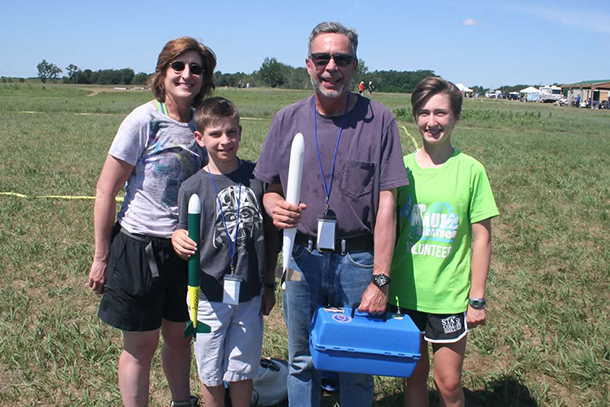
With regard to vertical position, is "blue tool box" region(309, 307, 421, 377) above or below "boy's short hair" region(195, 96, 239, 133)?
below

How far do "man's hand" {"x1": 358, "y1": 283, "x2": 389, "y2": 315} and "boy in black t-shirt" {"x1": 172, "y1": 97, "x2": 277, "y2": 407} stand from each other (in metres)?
0.56

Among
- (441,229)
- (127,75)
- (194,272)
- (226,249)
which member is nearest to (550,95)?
(127,75)

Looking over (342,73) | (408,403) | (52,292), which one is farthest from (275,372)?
(52,292)

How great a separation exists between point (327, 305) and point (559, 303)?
2999 mm

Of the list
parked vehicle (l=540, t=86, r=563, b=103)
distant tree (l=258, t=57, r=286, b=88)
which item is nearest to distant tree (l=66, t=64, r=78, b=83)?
distant tree (l=258, t=57, r=286, b=88)

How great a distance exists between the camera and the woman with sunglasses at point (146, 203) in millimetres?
2490

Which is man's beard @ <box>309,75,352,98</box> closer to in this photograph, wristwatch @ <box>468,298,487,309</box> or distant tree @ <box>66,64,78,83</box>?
wristwatch @ <box>468,298,487,309</box>

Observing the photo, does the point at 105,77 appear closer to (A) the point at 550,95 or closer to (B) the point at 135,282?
(A) the point at 550,95

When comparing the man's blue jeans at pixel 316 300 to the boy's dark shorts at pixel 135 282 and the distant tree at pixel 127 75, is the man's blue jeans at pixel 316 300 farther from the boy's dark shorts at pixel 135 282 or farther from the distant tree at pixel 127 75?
the distant tree at pixel 127 75

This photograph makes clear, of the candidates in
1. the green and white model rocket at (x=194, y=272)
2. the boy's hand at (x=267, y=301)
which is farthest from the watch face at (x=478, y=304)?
the green and white model rocket at (x=194, y=272)

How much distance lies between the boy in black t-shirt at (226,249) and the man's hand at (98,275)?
1.59 feet

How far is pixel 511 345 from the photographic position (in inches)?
153

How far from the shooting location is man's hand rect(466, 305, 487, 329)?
2.44 m

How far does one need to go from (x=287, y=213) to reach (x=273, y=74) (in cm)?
10900
